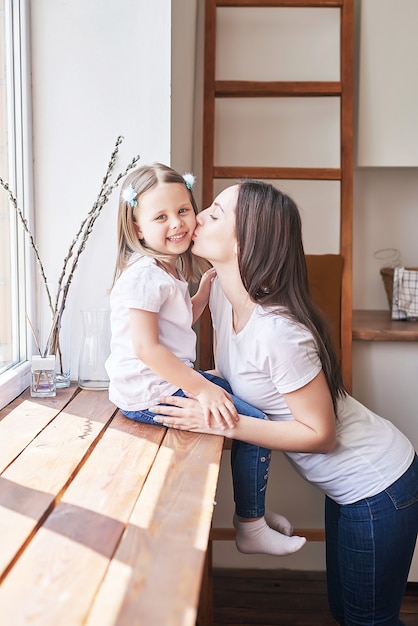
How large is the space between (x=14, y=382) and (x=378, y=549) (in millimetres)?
1088

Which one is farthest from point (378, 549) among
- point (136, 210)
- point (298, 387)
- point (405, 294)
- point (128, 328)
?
point (405, 294)

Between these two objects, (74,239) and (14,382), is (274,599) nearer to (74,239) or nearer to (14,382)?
(14,382)

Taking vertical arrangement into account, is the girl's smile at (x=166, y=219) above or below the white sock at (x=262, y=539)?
above

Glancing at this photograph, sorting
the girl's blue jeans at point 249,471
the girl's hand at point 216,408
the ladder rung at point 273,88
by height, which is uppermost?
the ladder rung at point 273,88

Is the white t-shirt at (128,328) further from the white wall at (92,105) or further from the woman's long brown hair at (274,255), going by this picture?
the white wall at (92,105)

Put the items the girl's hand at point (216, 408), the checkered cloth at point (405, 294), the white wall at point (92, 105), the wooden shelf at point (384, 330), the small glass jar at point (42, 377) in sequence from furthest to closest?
the checkered cloth at point (405, 294)
the wooden shelf at point (384, 330)
the white wall at point (92, 105)
the small glass jar at point (42, 377)
the girl's hand at point (216, 408)

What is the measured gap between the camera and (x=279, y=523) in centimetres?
212

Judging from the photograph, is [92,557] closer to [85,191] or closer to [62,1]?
[85,191]

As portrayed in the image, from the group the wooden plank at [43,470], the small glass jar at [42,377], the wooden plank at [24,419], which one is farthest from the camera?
the small glass jar at [42,377]

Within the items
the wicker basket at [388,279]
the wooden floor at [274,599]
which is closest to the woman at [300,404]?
the wooden floor at [274,599]

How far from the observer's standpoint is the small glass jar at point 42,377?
2.17m

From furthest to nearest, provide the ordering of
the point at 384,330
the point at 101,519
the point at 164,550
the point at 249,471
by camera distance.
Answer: the point at 384,330, the point at 249,471, the point at 101,519, the point at 164,550

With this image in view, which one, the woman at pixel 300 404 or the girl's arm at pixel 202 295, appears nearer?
the woman at pixel 300 404

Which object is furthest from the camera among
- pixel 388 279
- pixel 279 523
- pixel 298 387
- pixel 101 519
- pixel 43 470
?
pixel 388 279
